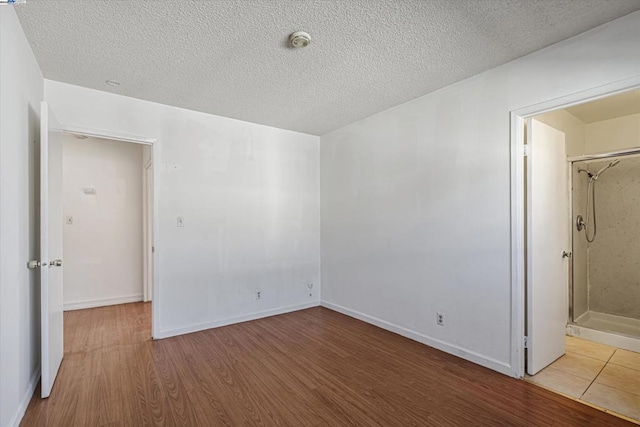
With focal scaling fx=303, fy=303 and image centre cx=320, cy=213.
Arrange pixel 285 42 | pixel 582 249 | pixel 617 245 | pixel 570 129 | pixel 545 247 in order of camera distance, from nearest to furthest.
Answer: pixel 285 42
pixel 545 247
pixel 570 129
pixel 617 245
pixel 582 249

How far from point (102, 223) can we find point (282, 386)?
3771mm

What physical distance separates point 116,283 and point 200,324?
199cm

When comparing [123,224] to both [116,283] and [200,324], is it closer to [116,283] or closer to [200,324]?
[116,283]

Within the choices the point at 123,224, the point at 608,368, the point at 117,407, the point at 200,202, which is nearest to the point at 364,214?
the point at 200,202

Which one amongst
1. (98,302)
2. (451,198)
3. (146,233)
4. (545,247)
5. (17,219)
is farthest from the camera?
(146,233)

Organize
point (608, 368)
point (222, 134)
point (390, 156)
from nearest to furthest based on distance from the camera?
1. point (608, 368)
2. point (390, 156)
3. point (222, 134)

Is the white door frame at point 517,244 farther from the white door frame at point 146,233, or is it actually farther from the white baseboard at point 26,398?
the white door frame at point 146,233

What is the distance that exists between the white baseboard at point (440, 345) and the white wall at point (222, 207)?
0.96 m

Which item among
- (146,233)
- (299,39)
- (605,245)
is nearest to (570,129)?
(605,245)

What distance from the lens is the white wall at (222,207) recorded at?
3.19 metres

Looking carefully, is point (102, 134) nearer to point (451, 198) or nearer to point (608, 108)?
point (451, 198)

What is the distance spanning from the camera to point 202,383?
2324 mm

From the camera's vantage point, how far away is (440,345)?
2.88m

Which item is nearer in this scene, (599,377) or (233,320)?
(599,377)
